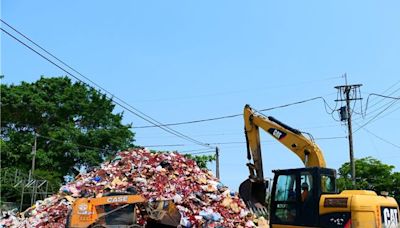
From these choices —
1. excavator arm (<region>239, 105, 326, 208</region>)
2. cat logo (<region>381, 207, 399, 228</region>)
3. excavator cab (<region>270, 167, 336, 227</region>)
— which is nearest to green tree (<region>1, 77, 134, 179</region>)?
excavator arm (<region>239, 105, 326, 208</region>)

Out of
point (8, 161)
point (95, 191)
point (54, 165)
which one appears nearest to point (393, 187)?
point (54, 165)

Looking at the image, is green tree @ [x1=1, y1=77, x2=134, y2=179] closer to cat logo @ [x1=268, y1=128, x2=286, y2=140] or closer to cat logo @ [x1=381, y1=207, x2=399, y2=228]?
cat logo @ [x1=268, y1=128, x2=286, y2=140]

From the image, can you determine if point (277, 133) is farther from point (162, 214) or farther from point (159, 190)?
point (162, 214)

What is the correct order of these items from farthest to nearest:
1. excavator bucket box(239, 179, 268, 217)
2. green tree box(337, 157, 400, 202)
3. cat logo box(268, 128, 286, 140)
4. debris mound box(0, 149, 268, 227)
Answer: green tree box(337, 157, 400, 202) → excavator bucket box(239, 179, 268, 217) → debris mound box(0, 149, 268, 227) → cat logo box(268, 128, 286, 140)

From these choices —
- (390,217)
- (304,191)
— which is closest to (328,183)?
(304,191)

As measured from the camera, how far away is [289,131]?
11148 millimetres

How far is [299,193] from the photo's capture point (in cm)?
852

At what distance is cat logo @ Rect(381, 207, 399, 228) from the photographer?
8.05 m

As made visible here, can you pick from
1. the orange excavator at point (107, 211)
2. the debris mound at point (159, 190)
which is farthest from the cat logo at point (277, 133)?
the orange excavator at point (107, 211)

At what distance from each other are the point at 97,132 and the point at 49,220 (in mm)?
17670

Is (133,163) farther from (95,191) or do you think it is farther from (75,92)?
(75,92)

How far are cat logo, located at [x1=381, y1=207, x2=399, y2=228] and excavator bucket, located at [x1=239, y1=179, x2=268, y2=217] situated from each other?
3.55 meters

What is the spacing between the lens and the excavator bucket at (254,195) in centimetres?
1169

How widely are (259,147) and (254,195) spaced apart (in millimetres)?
1136
